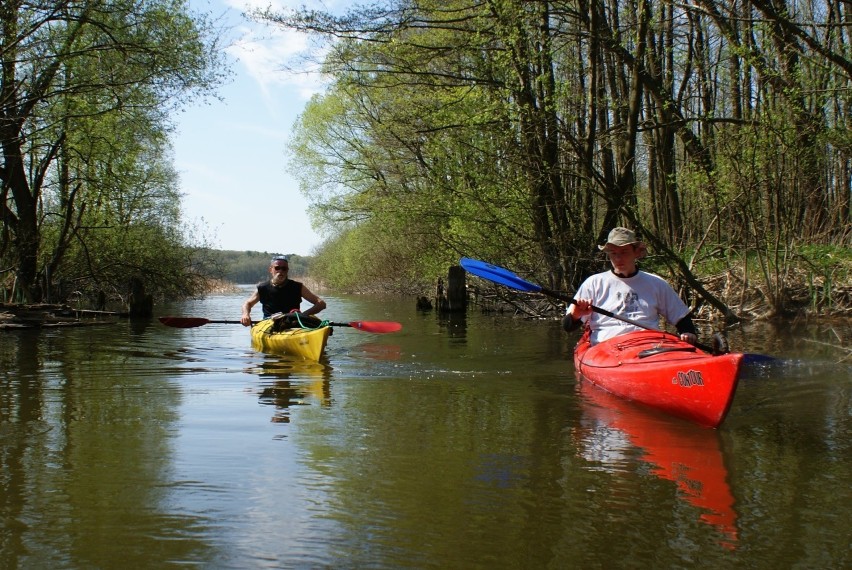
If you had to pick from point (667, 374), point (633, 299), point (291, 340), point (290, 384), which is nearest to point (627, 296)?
point (633, 299)

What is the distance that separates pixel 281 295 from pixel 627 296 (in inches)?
188

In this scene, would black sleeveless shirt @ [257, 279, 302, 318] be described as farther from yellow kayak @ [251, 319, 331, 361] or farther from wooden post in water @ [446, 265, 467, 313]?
wooden post in water @ [446, 265, 467, 313]

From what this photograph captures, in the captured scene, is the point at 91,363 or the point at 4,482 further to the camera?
the point at 91,363

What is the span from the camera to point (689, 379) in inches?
196

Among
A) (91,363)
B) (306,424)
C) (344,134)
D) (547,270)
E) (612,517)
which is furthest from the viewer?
(344,134)

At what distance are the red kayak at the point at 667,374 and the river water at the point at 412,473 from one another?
0.13 meters

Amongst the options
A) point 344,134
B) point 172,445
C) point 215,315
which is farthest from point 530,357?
point 344,134

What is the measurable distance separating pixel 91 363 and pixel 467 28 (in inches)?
308

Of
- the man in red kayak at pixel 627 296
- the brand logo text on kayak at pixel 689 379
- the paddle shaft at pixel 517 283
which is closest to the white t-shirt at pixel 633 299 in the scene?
the man in red kayak at pixel 627 296

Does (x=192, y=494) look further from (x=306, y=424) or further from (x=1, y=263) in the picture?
(x=1, y=263)

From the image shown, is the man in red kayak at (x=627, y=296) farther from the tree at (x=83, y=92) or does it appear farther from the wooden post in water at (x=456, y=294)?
the wooden post in water at (x=456, y=294)

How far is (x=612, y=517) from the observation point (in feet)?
10.4

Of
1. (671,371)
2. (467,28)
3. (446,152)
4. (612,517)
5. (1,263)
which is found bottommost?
(612,517)

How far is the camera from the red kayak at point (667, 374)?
4762 mm
